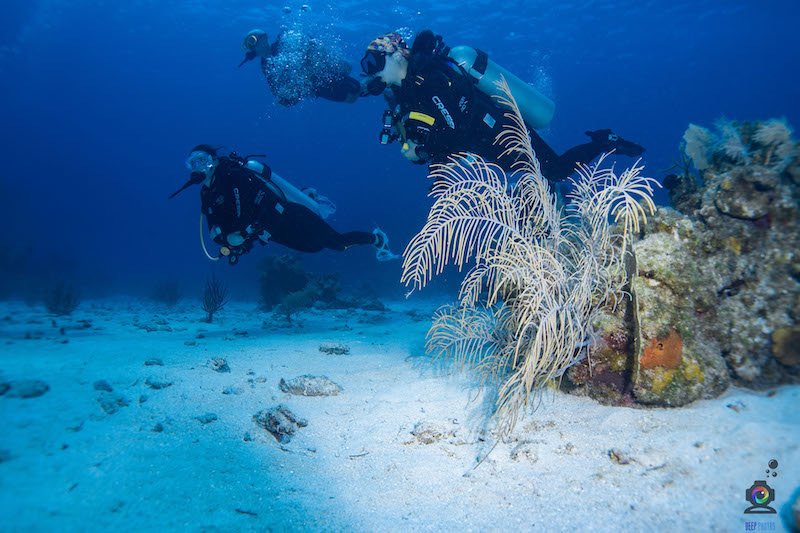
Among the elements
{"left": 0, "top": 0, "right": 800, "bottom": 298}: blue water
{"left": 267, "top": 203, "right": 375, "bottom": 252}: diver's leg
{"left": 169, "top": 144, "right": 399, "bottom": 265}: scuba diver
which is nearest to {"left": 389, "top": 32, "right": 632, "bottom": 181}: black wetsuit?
{"left": 169, "top": 144, "right": 399, "bottom": 265}: scuba diver

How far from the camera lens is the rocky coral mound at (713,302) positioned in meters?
3.22

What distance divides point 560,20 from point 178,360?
1595 inches

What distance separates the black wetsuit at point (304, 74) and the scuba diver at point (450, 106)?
2171 mm

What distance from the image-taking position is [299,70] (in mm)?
9086

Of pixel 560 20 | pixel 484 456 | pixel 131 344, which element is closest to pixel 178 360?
pixel 131 344

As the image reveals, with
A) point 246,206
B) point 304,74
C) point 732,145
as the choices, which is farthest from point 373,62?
point 732,145

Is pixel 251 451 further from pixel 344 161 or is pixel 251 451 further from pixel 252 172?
pixel 344 161

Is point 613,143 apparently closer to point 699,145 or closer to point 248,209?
point 699,145

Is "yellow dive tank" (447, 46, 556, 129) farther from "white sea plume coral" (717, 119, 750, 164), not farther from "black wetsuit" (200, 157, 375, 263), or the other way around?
"black wetsuit" (200, 157, 375, 263)

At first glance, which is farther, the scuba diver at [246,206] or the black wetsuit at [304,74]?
the black wetsuit at [304,74]

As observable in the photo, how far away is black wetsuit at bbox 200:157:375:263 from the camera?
655 centimetres

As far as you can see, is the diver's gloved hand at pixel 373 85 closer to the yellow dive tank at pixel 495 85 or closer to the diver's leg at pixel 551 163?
the yellow dive tank at pixel 495 85

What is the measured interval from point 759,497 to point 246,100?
78.6 meters

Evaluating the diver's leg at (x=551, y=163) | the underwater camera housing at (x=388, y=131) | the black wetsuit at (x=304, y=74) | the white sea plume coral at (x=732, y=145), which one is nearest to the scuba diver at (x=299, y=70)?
the black wetsuit at (x=304, y=74)
